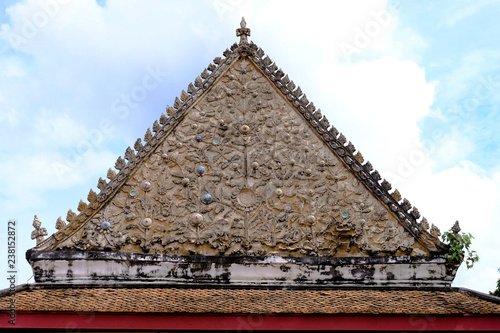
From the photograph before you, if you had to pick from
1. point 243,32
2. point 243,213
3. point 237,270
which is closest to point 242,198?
point 243,213

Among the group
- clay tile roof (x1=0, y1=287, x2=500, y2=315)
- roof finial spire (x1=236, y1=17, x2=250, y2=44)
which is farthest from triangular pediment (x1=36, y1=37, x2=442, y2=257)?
roof finial spire (x1=236, y1=17, x2=250, y2=44)

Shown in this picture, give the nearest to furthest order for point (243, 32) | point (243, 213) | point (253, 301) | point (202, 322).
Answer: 1. point (202, 322)
2. point (253, 301)
3. point (243, 213)
4. point (243, 32)

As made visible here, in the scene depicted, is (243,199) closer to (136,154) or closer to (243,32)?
(136,154)

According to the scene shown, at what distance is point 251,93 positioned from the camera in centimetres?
999

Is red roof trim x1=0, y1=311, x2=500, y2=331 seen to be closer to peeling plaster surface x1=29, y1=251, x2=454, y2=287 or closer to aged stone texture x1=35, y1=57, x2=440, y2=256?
peeling plaster surface x1=29, y1=251, x2=454, y2=287

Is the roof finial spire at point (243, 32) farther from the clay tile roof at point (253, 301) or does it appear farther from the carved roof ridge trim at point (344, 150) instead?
the clay tile roof at point (253, 301)

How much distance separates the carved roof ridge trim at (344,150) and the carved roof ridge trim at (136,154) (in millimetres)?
535

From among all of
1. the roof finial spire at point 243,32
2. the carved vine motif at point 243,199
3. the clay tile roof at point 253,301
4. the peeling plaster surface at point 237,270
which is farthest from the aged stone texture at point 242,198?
the roof finial spire at point 243,32

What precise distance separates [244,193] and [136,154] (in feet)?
5.84

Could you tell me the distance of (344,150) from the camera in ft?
31.1

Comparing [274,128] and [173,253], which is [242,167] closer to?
[274,128]

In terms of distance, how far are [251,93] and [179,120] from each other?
4.25ft

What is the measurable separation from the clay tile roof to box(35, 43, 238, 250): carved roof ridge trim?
94 centimetres

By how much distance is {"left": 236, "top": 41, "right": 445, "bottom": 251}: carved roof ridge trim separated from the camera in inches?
Result: 352
